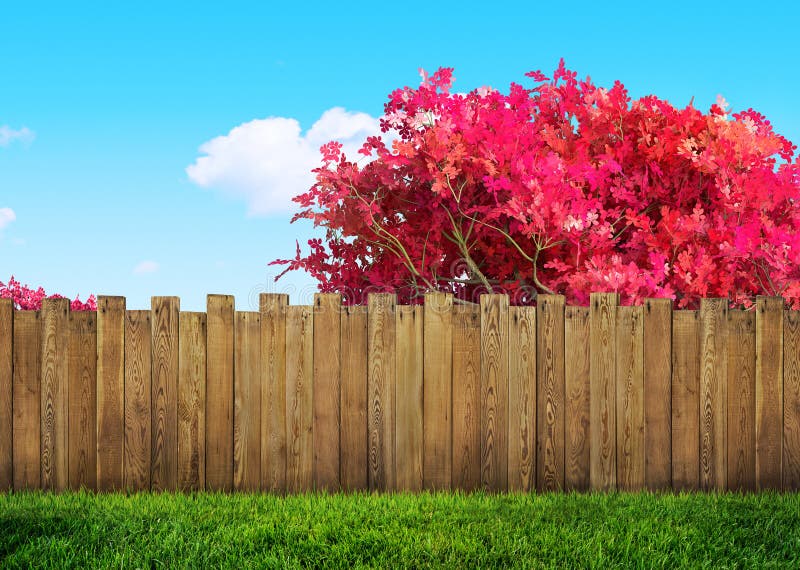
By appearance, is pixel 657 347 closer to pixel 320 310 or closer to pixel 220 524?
pixel 320 310

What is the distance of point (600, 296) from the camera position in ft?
19.6

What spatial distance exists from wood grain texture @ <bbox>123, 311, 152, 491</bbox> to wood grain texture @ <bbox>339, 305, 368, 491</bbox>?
160cm

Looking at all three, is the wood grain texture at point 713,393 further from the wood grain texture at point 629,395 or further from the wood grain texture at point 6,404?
the wood grain texture at point 6,404

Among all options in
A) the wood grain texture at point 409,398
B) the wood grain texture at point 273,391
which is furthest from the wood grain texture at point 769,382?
the wood grain texture at point 273,391

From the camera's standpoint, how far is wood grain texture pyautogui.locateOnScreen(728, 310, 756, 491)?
6109 mm

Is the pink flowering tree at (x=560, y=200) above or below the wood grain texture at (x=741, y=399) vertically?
above

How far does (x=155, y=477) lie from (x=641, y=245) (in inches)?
203

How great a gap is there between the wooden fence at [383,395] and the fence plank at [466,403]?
0.04 feet

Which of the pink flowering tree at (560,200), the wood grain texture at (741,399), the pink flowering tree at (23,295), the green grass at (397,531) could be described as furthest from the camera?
the pink flowering tree at (23,295)

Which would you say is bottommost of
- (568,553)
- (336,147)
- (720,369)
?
(568,553)

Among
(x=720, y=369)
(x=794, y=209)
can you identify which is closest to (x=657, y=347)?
(x=720, y=369)

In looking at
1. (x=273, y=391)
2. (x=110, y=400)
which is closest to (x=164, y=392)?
(x=110, y=400)

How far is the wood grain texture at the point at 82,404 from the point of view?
6.02 metres

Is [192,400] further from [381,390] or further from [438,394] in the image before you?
[438,394]
